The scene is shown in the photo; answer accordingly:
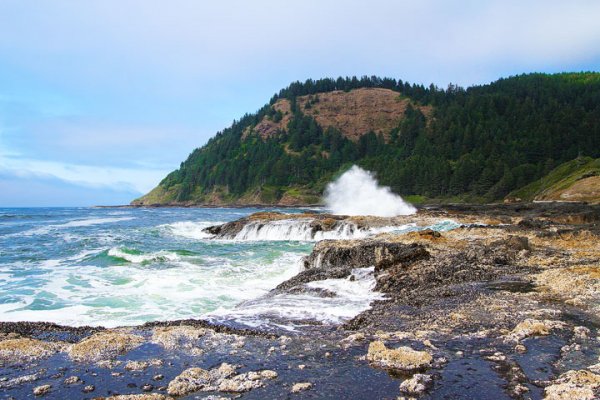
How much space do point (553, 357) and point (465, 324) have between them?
222 centimetres

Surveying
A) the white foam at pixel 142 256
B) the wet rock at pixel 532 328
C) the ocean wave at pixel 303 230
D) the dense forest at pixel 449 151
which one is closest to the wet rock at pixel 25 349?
the wet rock at pixel 532 328

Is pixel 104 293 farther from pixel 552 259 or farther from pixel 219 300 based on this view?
pixel 552 259

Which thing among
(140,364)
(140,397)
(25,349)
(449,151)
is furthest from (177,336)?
(449,151)

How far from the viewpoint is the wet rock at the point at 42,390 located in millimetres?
6227

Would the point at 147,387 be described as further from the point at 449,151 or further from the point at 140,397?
the point at 449,151

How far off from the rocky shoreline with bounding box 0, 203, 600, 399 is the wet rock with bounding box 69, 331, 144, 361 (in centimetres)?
2

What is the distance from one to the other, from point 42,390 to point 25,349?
2.33 metres

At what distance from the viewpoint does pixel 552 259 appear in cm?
1698

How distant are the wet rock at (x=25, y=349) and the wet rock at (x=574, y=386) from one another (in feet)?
27.7

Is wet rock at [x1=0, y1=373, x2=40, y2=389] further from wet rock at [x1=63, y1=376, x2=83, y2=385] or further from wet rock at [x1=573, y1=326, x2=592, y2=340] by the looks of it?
wet rock at [x1=573, y1=326, x2=592, y2=340]

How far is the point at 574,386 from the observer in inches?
223

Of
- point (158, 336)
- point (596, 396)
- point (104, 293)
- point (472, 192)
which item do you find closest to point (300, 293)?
point (158, 336)

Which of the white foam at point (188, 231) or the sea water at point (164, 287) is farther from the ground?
the white foam at point (188, 231)

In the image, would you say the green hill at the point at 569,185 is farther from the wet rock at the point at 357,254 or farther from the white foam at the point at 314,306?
the white foam at the point at 314,306
